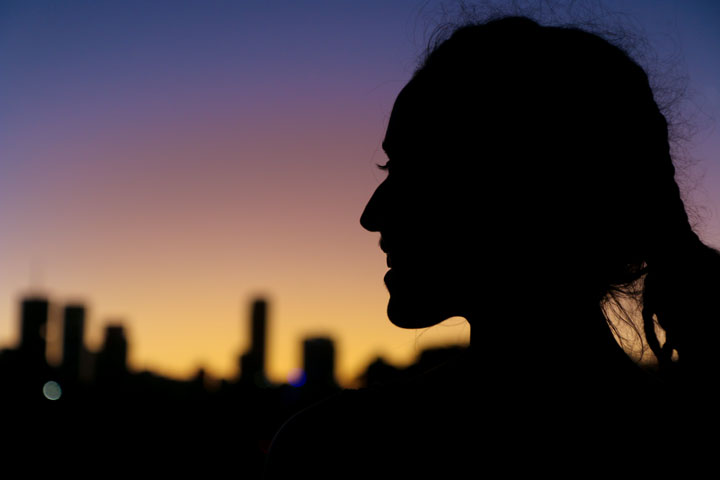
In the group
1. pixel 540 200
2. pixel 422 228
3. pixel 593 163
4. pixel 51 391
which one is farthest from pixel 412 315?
pixel 51 391

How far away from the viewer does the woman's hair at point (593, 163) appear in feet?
A: 8.05

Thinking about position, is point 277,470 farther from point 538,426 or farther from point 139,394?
point 139,394

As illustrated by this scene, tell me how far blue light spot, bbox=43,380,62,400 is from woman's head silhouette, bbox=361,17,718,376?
6325 inches

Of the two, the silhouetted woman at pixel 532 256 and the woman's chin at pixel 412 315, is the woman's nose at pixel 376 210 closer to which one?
the silhouetted woman at pixel 532 256

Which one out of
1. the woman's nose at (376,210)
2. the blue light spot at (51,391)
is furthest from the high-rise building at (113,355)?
the woman's nose at (376,210)

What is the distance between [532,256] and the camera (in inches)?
96.5

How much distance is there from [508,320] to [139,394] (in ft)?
512

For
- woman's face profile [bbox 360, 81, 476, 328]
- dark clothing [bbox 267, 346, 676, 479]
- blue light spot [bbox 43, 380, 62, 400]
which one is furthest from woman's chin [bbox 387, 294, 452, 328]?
blue light spot [bbox 43, 380, 62, 400]

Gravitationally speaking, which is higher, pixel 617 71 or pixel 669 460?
pixel 617 71

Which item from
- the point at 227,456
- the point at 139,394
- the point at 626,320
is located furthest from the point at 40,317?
the point at 626,320

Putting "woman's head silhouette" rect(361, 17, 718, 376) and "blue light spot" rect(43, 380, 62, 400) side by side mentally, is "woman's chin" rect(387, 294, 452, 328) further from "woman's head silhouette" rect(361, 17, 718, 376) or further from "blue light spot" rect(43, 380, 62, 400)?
"blue light spot" rect(43, 380, 62, 400)

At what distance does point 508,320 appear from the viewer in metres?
2.41

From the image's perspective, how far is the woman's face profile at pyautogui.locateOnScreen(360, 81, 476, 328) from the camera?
2.46 m

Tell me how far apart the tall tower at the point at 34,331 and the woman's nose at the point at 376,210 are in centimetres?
17430
